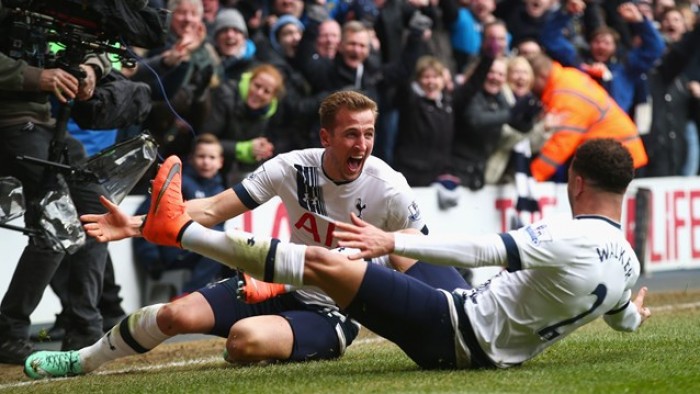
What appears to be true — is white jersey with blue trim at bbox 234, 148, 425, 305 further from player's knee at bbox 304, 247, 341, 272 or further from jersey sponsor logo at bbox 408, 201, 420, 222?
player's knee at bbox 304, 247, 341, 272

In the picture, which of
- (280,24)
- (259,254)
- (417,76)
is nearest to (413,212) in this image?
(259,254)

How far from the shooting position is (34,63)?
28.9 ft

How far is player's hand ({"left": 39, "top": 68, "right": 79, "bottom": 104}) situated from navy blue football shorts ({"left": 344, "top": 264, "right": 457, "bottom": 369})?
2679mm

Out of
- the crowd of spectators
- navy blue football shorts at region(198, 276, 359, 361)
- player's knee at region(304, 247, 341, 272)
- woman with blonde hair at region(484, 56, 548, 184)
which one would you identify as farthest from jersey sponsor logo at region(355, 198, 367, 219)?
woman with blonde hair at region(484, 56, 548, 184)

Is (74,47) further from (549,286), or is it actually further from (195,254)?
(549,286)

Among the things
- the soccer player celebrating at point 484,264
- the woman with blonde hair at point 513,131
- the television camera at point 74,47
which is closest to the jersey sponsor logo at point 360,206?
the soccer player celebrating at point 484,264

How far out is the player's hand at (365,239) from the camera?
639 centimetres

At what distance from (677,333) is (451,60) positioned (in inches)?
264

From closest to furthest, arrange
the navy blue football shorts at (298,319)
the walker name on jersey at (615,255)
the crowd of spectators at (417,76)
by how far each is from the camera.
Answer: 1. the walker name on jersey at (615,255)
2. the navy blue football shorts at (298,319)
3. the crowd of spectators at (417,76)

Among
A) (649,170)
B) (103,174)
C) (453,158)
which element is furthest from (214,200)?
(649,170)

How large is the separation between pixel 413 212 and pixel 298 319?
36.4 inches

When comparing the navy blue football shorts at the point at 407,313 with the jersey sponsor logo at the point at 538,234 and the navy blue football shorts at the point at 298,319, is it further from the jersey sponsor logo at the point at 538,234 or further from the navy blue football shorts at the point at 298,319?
the navy blue football shorts at the point at 298,319

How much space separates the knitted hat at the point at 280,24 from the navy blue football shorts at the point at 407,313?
6.97m

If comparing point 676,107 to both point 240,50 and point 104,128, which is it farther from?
point 104,128
